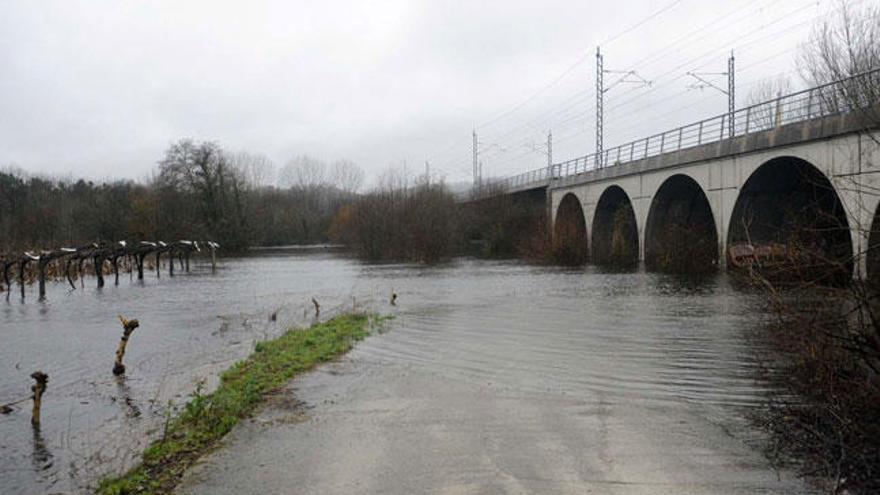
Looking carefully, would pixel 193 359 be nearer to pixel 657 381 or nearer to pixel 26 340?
pixel 26 340

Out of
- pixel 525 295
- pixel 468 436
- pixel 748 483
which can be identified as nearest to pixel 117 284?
pixel 525 295

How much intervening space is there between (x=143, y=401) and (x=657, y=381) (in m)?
7.00

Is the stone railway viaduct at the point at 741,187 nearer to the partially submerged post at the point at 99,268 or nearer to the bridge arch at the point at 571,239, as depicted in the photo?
the bridge arch at the point at 571,239

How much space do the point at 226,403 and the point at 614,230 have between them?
3867 centimetres

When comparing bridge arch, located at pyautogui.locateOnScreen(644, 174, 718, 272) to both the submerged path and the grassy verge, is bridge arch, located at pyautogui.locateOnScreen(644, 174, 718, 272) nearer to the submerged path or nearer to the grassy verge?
the submerged path

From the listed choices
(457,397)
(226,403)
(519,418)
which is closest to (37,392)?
(226,403)

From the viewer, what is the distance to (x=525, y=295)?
894 inches

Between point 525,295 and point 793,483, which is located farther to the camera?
point 525,295

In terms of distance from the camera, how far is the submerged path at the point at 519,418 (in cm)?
609

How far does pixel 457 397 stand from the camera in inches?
358

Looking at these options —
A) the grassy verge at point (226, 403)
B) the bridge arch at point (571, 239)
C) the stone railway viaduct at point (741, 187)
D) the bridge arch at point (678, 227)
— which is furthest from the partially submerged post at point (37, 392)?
the bridge arch at point (571, 239)

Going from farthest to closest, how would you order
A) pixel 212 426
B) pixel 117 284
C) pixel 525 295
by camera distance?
1. pixel 117 284
2. pixel 525 295
3. pixel 212 426

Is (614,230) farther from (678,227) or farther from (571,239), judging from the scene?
(678,227)

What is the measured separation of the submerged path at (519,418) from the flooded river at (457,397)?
0.03 metres
